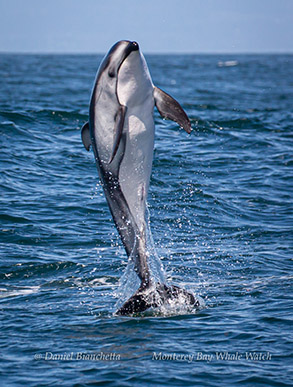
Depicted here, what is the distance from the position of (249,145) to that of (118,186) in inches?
537

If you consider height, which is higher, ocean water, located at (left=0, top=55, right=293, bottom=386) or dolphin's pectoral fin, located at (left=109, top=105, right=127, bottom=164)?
dolphin's pectoral fin, located at (left=109, top=105, right=127, bottom=164)

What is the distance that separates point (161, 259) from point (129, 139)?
4.13 meters

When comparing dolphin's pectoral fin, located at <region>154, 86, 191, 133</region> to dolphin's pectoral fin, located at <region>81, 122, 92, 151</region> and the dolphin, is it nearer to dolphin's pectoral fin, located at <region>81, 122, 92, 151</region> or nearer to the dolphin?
the dolphin

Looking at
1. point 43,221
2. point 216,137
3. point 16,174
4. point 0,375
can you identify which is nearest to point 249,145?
point 216,137

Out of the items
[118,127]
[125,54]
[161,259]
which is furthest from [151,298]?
[125,54]

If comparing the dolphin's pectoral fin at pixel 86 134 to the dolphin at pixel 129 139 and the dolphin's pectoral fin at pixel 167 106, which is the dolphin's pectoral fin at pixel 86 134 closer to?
the dolphin at pixel 129 139

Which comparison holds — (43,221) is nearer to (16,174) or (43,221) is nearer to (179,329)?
(16,174)

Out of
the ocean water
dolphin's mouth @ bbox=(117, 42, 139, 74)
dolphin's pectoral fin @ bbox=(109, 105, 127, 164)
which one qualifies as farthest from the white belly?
the ocean water

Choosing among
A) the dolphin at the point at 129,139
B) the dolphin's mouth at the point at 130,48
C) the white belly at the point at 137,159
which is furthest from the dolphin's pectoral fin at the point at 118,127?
the dolphin's mouth at the point at 130,48

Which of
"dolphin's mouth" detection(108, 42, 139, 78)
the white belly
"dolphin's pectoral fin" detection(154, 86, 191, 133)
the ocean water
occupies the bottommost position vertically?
the ocean water

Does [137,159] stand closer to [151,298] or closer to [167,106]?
[167,106]

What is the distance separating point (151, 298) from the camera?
9.67 m

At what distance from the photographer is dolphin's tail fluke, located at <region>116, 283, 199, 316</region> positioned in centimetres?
960

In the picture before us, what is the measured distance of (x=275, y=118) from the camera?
28562 mm
